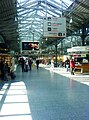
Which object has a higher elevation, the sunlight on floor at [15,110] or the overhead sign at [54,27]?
the overhead sign at [54,27]

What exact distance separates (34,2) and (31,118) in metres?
36.4

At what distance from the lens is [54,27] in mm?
36156

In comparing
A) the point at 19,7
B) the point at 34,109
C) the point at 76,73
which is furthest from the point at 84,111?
the point at 19,7

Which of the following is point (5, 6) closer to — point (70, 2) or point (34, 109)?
point (70, 2)

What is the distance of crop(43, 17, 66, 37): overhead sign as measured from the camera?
35938 millimetres

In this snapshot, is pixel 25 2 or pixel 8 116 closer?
pixel 8 116

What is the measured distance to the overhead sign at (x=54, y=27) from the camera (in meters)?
35.9

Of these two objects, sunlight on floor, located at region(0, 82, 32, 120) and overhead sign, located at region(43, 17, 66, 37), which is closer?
sunlight on floor, located at region(0, 82, 32, 120)

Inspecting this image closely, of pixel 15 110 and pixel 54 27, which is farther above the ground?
pixel 54 27

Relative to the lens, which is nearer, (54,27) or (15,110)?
(15,110)

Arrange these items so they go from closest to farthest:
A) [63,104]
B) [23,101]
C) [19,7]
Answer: [63,104] → [23,101] → [19,7]

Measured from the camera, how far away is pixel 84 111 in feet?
35.4

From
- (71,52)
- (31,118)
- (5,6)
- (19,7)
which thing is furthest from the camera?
(71,52)

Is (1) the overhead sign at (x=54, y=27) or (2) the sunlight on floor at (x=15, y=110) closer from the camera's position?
(2) the sunlight on floor at (x=15, y=110)
